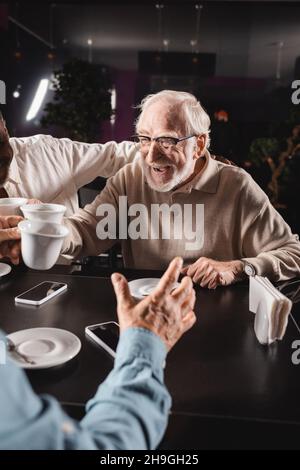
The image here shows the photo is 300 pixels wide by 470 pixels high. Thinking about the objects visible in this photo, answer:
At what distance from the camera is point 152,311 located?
Answer: 0.86 metres

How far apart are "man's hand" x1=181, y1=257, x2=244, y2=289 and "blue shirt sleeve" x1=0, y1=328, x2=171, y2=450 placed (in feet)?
2.49

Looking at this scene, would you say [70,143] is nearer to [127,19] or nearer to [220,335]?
[220,335]

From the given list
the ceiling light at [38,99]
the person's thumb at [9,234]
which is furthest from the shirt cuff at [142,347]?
the ceiling light at [38,99]

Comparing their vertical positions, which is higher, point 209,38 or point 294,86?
point 209,38

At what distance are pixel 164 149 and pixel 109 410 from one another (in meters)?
1.52

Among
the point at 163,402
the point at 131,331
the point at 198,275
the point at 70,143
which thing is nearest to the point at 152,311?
the point at 131,331

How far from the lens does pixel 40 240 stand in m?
1.21

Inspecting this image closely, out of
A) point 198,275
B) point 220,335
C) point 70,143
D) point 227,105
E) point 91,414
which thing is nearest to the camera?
point 91,414

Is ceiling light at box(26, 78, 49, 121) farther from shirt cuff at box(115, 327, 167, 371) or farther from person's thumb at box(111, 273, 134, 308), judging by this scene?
shirt cuff at box(115, 327, 167, 371)

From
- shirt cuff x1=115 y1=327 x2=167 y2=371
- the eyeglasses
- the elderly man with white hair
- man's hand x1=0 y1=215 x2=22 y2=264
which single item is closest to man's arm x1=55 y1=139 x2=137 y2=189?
the elderly man with white hair

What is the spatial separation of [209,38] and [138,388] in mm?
5624

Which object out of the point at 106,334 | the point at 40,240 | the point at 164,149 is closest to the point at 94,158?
the point at 164,149

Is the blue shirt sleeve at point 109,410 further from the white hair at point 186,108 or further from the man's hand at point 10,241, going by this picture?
the white hair at point 186,108

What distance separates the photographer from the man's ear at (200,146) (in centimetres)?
217
